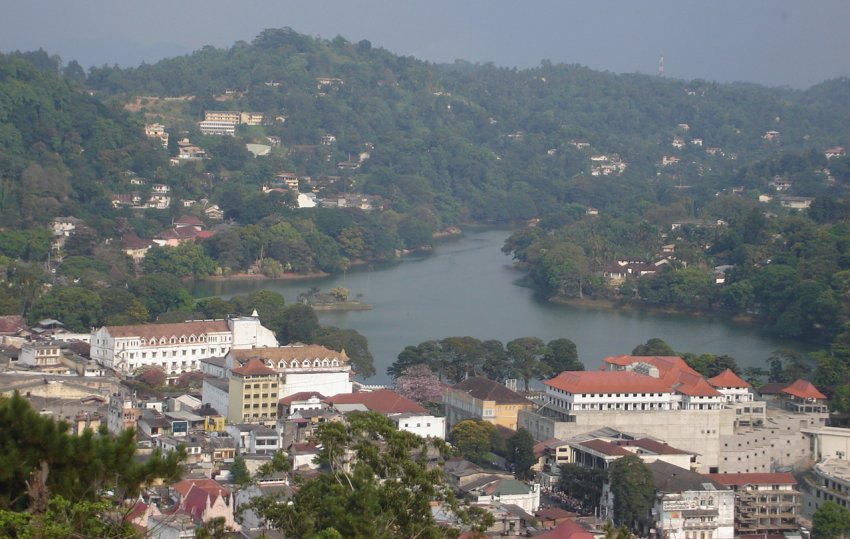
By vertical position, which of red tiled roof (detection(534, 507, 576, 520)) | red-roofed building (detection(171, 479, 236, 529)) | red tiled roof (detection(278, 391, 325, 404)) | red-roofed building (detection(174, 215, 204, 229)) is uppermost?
red-roofed building (detection(171, 479, 236, 529))

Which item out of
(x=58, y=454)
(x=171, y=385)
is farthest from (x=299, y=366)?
(x=58, y=454)

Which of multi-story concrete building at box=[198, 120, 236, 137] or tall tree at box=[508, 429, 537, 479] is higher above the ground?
multi-story concrete building at box=[198, 120, 236, 137]

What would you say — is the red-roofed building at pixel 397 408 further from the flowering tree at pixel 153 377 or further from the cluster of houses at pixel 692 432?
the flowering tree at pixel 153 377

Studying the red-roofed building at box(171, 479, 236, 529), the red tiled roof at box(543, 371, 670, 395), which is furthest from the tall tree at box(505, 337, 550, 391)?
the red-roofed building at box(171, 479, 236, 529)

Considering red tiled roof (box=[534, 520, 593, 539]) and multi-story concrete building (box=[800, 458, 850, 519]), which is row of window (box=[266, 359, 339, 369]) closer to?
multi-story concrete building (box=[800, 458, 850, 519])

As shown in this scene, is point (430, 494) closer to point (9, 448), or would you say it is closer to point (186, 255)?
point (9, 448)

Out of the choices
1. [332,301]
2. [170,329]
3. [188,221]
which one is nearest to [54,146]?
[188,221]

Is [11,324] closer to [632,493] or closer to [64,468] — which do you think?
[632,493]
